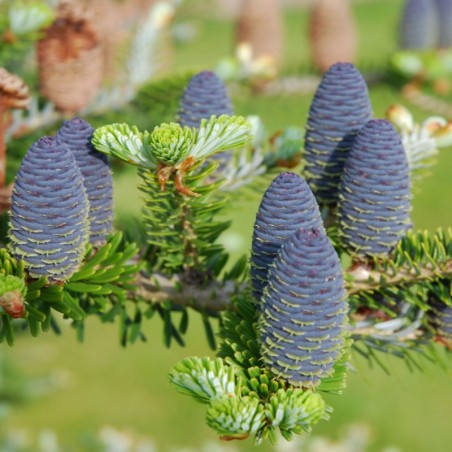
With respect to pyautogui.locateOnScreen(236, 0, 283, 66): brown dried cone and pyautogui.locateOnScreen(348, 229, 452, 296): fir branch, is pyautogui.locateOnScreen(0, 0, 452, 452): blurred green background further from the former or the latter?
pyautogui.locateOnScreen(348, 229, 452, 296): fir branch

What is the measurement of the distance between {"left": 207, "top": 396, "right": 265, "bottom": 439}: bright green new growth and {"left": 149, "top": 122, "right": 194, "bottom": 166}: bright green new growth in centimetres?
16

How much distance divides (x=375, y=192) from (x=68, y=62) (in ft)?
1.57

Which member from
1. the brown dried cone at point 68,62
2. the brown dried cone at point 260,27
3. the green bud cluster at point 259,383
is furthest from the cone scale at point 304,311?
the brown dried cone at point 260,27

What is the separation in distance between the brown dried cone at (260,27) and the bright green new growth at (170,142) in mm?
964

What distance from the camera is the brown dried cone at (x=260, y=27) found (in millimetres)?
1407

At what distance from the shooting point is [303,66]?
52.5 inches

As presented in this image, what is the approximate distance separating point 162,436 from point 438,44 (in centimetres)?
102

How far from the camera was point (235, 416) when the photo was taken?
0.43m

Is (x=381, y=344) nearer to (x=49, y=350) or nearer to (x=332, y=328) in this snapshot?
(x=332, y=328)

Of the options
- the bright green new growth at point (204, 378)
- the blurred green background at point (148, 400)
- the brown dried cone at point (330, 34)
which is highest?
the bright green new growth at point (204, 378)

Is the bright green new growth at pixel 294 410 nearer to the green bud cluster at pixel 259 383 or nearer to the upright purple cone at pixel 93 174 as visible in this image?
the green bud cluster at pixel 259 383

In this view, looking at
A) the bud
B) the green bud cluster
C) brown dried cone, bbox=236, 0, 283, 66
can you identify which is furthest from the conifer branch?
brown dried cone, bbox=236, 0, 283, 66

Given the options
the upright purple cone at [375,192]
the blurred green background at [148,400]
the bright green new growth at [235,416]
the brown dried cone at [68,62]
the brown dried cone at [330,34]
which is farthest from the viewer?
the blurred green background at [148,400]

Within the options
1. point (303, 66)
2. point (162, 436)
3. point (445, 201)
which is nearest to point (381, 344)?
point (303, 66)
